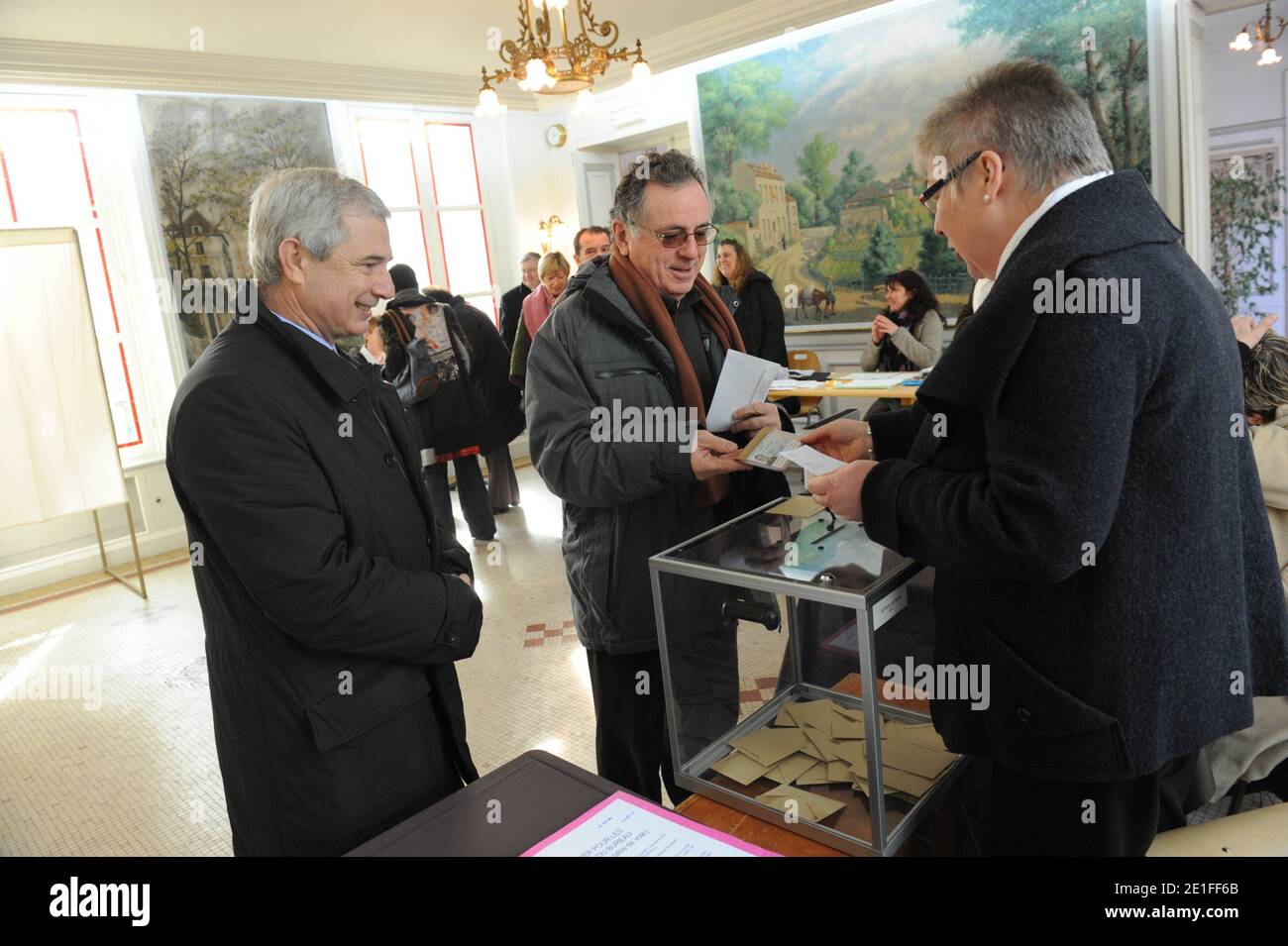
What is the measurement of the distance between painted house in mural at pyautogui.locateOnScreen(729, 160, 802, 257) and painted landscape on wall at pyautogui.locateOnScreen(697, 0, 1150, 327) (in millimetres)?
11

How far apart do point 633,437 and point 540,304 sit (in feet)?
14.6

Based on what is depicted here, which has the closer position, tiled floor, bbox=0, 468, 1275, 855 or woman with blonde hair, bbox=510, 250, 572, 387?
tiled floor, bbox=0, 468, 1275, 855

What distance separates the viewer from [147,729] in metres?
3.94

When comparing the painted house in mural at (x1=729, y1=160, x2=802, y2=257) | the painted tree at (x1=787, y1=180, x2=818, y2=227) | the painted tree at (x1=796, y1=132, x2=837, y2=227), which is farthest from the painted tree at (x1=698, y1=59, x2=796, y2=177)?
the painted tree at (x1=787, y1=180, x2=818, y2=227)

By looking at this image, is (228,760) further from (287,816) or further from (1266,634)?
(1266,634)

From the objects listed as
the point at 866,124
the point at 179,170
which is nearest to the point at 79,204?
the point at 179,170

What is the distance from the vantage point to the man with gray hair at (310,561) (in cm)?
138

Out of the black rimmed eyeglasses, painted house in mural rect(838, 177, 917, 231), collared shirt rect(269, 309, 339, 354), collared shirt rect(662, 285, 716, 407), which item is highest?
painted house in mural rect(838, 177, 917, 231)

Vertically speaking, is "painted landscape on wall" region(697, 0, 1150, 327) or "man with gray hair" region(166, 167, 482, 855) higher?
"painted landscape on wall" region(697, 0, 1150, 327)

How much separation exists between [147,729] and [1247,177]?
35.0 ft

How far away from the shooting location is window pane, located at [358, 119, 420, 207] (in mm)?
8195

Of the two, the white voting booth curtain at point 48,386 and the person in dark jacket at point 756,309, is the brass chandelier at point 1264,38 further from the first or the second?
the white voting booth curtain at point 48,386

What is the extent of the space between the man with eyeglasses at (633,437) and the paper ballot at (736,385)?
3 centimetres

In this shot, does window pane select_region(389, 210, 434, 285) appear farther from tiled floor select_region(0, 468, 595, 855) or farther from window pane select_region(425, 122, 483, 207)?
tiled floor select_region(0, 468, 595, 855)
